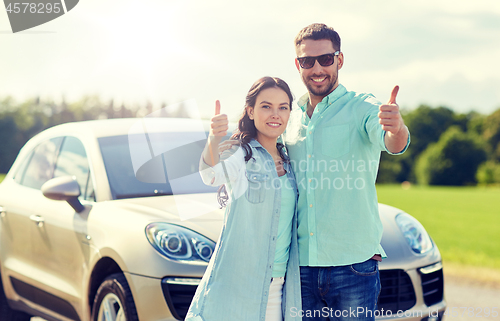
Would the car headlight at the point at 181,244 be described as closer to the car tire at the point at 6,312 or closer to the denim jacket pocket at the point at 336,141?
the denim jacket pocket at the point at 336,141

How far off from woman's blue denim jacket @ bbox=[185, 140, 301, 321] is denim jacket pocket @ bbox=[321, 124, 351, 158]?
37cm

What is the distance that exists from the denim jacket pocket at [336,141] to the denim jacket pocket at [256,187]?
0.36 meters

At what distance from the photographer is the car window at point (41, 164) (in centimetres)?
440

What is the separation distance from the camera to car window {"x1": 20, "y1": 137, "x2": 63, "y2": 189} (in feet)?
14.4

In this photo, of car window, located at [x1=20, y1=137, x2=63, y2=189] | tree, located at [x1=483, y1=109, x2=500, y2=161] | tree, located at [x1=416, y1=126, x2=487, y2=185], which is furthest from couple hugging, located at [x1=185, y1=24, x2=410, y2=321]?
tree, located at [x1=416, y1=126, x2=487, y2=185]

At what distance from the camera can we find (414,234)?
3652 millimetres

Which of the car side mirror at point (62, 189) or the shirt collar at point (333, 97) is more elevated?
the shirt collar at point (333, 97)

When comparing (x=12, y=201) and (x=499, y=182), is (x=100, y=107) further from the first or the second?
(x=12, y=201)

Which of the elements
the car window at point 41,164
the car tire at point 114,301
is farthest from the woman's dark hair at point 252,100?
the car window at point 41,164

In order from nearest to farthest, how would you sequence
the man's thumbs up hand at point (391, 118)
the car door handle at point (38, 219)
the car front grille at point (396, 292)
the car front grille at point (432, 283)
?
the man's thumbs up hand at point (391, 118)
the car front grille at point (396, 292)
the car front grille at point (432, 283)
the car door handle at point (38, 219)

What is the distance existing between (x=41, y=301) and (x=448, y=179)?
101 m

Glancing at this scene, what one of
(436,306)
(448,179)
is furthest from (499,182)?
(436,306)

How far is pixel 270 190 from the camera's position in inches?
90.3

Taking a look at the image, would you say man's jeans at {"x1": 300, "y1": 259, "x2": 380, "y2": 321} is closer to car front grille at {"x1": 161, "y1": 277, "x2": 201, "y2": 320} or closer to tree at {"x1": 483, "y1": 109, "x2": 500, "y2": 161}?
car front grille at {"x1": 161, "y1": 277, "x2": 201, "y2": 320}
